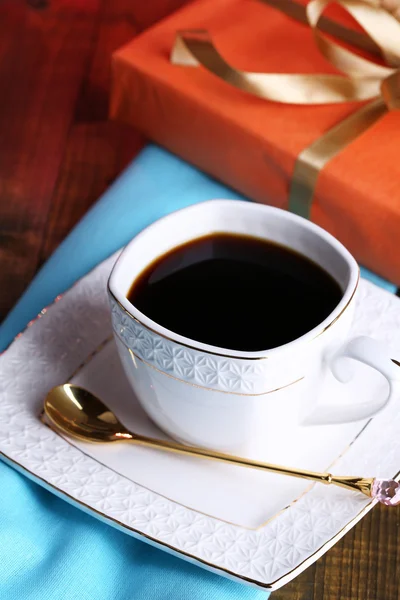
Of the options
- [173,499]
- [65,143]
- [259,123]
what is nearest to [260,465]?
[173,499]

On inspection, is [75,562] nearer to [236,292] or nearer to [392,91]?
[236,292]

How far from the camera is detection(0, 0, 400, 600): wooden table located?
585 millimetres

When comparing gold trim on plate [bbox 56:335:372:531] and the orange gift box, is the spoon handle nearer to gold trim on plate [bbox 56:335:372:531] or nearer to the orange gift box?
gold trim on plate [bbox 56:335:372:531]

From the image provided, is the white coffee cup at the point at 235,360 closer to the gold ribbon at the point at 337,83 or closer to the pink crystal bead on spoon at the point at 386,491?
the pink crystal bead on spoon at the point at 386,491

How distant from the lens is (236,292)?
1.85 ft

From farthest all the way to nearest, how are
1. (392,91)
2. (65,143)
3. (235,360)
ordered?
(65,143) < (392,91) < (235,360)

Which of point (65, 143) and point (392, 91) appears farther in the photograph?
point (65, 143)

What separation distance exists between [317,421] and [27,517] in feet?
0.70

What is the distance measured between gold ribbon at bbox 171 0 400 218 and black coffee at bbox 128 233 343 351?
0.55 ft

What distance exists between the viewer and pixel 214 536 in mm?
497

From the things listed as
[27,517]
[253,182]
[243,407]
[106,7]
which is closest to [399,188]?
[253,182]

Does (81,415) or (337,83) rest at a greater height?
(337,83)

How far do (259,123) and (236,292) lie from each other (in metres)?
0.24

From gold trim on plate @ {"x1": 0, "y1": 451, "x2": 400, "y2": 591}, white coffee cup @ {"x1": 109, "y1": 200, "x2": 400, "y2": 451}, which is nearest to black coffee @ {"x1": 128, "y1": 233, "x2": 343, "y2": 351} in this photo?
white coffee cup @ {"x1": 109, "y1": 200, "x2": 400, "y2": 451}
